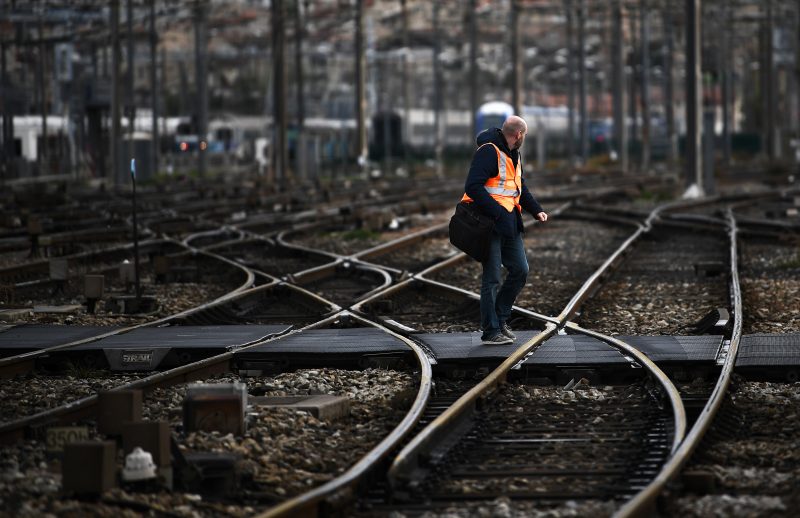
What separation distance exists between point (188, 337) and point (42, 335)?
1293mm

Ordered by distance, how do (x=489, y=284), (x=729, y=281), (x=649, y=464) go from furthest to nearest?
(x=729, y=281)
(x=489, y=284)
(x=649, y=464)

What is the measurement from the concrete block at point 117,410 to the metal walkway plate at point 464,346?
136 inches

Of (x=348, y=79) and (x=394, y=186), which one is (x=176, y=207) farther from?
(x=348, y=79)

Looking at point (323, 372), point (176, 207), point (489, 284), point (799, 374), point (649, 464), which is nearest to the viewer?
point (649, 464)

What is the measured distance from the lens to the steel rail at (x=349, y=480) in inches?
261

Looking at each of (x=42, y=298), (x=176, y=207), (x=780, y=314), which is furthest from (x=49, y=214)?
(x=780, y=314)

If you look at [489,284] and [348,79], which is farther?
[348,79]

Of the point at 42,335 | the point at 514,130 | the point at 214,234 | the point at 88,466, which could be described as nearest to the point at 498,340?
the point at 514,130

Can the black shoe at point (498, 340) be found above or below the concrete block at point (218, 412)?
below

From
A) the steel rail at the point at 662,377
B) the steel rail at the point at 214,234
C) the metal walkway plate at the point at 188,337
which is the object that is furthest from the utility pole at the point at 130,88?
the steel rail at the point at 662,377

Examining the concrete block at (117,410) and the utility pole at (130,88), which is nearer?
the concrete block at (117,410)

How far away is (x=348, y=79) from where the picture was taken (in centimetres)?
13588

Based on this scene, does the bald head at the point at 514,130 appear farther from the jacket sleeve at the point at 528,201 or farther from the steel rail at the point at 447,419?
the steel rail at the point at 447,419

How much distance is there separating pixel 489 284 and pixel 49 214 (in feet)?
69.1
